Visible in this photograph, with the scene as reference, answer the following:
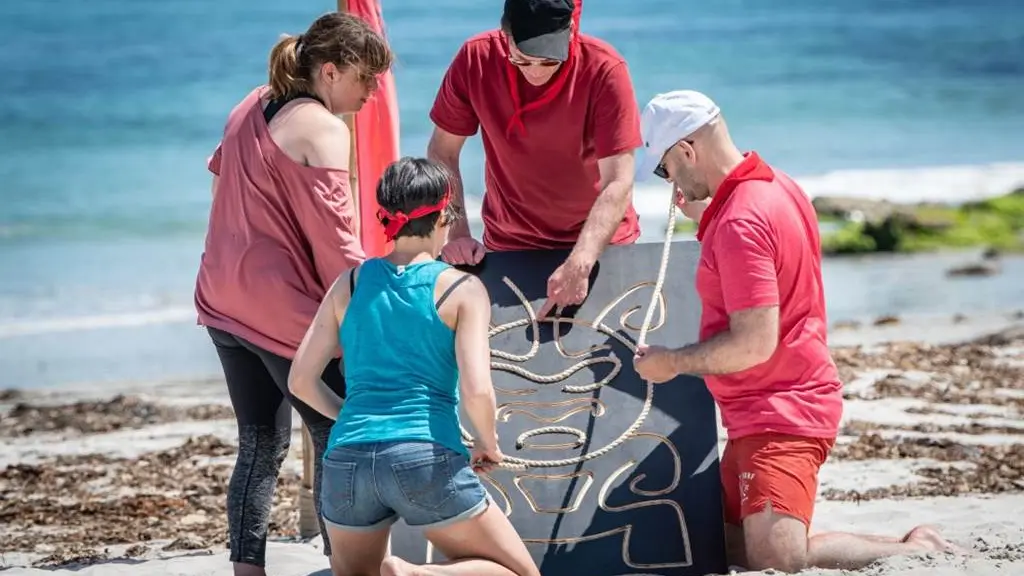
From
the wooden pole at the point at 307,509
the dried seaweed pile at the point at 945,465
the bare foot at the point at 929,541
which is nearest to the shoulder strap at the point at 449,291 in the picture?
the bare foot at the point at 929,541

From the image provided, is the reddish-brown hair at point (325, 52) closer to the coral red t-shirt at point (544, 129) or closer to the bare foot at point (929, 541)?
the coral red t-shirt at point (544, 129)

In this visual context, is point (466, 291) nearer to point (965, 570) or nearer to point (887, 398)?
point (965, 570)

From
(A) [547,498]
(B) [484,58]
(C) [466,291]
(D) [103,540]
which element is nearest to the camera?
(C) [466,291]

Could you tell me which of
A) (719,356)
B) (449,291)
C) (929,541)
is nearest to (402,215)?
(449,291)

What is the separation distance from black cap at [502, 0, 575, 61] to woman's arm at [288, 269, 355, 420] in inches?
48.1

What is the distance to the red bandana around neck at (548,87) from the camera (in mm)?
4766

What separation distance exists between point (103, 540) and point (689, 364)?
9.65 ft

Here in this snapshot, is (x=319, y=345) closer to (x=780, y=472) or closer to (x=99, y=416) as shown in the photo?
(x=780, y=472)

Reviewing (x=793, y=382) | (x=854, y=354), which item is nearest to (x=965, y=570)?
(x=793, y=382)

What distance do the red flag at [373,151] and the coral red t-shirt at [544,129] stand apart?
0.77m

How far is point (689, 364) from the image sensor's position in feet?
13.2

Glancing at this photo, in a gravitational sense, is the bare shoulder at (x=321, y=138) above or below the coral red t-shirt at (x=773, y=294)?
above

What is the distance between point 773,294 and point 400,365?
3.66 feet

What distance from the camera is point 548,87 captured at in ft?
15.7
